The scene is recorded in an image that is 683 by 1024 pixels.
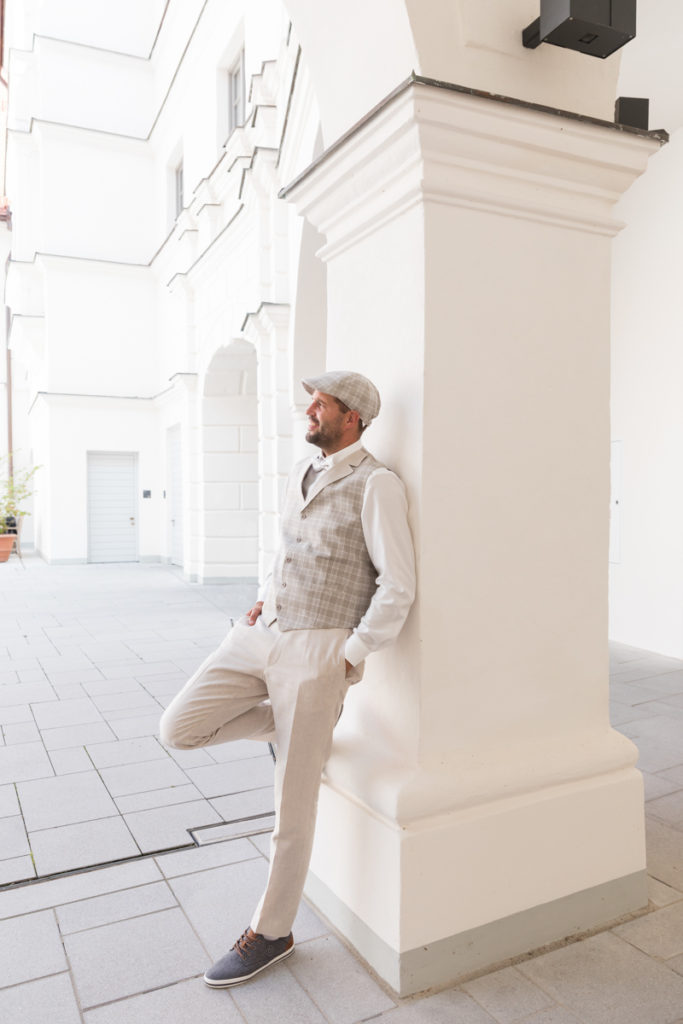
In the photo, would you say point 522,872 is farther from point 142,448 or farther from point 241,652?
point 142,448

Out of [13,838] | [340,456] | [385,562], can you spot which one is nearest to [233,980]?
[385,562]

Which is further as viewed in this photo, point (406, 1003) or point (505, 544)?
point (505, 544)

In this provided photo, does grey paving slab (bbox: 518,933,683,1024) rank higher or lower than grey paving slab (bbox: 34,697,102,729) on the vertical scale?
higher

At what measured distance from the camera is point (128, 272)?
1538 cm

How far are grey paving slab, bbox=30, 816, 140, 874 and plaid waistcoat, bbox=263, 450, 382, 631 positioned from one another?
148 centimetres

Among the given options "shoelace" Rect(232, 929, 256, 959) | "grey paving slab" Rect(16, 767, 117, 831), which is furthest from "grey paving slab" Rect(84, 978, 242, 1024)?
"grey paving slab" Rect(16, 767, 117, 831)

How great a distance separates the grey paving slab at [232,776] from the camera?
12.9ft

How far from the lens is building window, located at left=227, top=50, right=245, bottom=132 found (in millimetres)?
11102

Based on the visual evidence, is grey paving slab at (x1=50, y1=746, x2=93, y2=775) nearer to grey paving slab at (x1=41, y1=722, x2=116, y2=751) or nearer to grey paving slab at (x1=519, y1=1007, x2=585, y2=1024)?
grey paving slab at (x1=41, y1=722, x2=116, y2=751)

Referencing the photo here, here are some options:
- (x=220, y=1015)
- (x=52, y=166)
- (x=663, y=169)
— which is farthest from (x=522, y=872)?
(x=52, y=166)

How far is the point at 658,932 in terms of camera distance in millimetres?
2637

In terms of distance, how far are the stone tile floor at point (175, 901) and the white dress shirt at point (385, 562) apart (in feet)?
3.31

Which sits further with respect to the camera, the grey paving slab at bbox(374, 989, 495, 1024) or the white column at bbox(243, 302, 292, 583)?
the white column at bbox(243, 302, 292, 583)

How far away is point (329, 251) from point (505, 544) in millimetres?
1229
